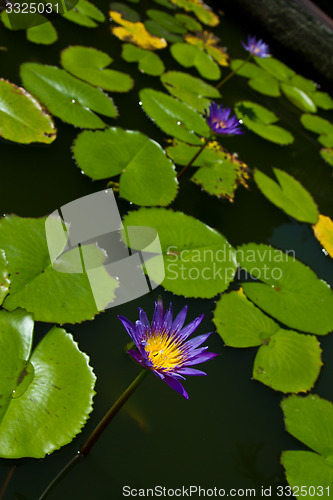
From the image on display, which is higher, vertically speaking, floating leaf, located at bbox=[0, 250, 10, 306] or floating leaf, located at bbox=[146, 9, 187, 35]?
floating leaf, located at bbox=[146, 9, 187, 35]

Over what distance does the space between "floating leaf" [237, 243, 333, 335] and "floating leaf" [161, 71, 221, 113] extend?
99cm

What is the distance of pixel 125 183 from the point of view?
159 centimetres

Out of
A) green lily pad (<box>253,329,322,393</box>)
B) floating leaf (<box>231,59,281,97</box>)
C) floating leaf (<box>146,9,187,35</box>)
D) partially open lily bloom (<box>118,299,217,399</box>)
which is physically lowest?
green lily pad (<box>253,329,322,393</box>)

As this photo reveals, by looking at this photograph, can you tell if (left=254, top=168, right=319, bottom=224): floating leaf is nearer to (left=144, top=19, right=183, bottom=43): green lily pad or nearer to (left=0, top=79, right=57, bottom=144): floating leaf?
(left=0, top=79, right=57, bottom=144): floating leaf

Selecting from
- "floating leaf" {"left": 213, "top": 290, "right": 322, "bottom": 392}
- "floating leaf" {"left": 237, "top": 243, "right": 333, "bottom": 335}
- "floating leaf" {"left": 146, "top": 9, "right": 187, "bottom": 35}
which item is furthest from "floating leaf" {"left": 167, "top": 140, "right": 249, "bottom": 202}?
"floating leaf" {"left": 146, "top": 9, "right": 187, "bottom": 35}

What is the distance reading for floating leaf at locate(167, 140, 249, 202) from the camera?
5.95 feet

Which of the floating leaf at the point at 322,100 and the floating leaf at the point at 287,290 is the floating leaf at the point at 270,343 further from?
the floating leaf at the point at 322,100

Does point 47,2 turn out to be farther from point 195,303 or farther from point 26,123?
point 195,303

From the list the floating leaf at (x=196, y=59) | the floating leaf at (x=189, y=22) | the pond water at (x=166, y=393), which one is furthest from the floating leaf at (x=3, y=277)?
the floating leaf at (x=189, y=22)

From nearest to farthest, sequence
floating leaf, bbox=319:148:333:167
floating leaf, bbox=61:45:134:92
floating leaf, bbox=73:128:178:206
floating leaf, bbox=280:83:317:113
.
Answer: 1. floating leaf, bbox=73:128:178:206
2. floating leaf, bbox=61:45:134:92
3. floating leaf, bbox=319:148:333:167
4. floating leaf, bbox=280:83:317:113

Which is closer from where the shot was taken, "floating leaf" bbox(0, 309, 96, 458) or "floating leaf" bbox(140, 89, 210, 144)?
"floating leaf" bbox(0, 309, 96, 458)

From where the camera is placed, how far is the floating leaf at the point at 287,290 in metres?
1.46

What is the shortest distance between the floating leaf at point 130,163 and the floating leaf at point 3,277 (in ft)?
1.79

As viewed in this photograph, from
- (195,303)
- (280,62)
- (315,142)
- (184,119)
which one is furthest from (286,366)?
(280,62)
